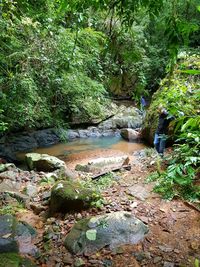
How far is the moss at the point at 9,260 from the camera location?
117 inches

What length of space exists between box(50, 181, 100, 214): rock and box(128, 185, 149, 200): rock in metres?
0.70

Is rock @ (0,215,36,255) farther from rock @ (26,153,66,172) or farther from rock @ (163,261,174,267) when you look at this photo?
rock @ (26,153,66,172)

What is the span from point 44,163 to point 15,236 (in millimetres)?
4069

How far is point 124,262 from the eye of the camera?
324 centimetres

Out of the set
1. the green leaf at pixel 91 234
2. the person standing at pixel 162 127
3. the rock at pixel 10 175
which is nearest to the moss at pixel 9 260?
the green leaf at pixel 91 234

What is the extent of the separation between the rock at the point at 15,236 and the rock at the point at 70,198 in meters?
0.53

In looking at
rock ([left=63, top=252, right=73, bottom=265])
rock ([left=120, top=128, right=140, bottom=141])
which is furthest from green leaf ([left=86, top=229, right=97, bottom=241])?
rock ([left=120, top=128, right=140, bottom=141])

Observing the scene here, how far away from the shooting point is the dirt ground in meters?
3.26

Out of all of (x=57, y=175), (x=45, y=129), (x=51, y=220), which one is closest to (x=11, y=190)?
(x=57, y=175)

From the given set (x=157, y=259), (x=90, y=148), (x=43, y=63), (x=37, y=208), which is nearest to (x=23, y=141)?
(x=90, y=148)

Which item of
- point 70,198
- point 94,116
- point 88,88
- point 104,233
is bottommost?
point 104,233

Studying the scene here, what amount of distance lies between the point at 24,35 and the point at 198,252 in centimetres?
726

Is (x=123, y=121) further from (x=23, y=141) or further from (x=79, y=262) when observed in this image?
(x=79, y=262)

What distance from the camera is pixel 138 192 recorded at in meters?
4.94
